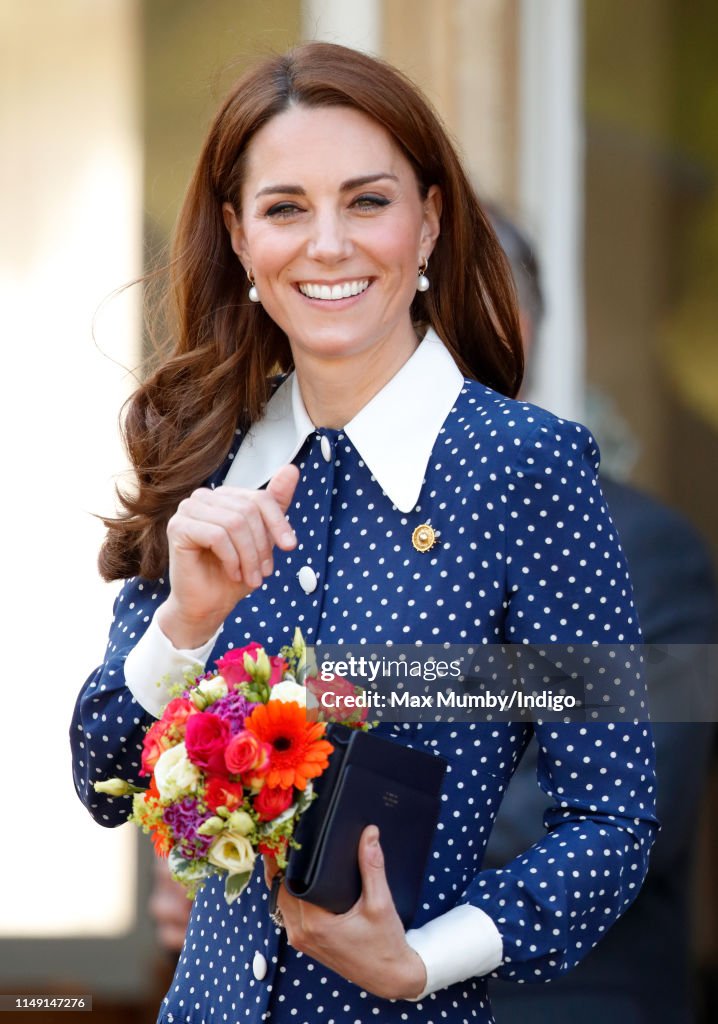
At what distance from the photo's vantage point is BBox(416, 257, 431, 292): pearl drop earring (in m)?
1.87

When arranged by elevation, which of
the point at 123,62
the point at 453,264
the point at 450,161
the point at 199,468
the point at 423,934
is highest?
the point at 123,62

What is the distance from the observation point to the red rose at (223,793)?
1444 millimetres

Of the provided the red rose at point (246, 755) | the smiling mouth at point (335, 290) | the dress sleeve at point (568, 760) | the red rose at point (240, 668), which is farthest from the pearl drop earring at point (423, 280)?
the red rose at point (246, 755)

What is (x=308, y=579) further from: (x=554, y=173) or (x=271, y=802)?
(x=554, y=173)

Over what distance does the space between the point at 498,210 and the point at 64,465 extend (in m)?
1.54

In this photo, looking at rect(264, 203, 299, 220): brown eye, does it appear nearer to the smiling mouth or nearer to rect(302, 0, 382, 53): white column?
the smiling mouth

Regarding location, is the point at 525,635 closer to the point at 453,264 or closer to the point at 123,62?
the point at 453,264

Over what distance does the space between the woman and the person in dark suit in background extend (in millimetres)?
862

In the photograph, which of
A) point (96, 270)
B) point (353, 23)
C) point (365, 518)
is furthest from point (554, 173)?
point (365, 518)

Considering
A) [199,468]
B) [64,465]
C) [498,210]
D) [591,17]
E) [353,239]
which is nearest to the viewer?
[353,239]

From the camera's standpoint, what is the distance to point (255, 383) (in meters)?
1.97

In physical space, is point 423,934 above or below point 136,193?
below

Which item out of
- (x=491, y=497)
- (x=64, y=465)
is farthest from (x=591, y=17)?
(x=491, y=497)

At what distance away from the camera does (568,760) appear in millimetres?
1629
